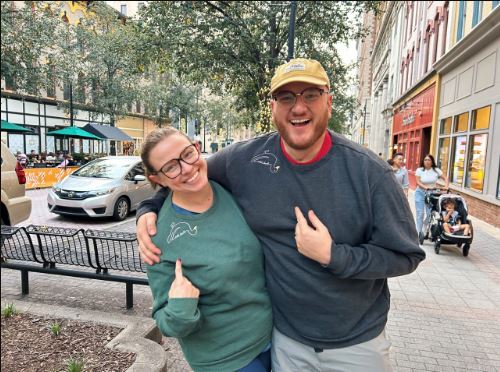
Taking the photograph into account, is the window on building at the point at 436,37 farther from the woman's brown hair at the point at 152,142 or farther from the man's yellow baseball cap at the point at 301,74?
the woman's brown hair at the point at 152,142

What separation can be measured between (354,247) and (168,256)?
0.79 metres

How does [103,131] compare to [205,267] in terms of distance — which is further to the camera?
[103,131]

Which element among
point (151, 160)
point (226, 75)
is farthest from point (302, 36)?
point (151, 160)

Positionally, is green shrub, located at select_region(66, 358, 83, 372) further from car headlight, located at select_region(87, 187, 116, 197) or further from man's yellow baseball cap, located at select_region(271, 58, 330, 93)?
car headlight, located at select_region(87, 187, 116, 197)

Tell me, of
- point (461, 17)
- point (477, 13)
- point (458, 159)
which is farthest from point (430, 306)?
point (461, 17)

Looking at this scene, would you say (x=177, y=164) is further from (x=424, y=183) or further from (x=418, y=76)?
(x=418, y=76)

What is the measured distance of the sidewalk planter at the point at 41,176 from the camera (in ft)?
49.8

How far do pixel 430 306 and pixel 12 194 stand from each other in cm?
690

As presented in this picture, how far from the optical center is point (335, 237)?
164 centimetres

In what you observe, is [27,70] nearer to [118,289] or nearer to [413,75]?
[118,289]

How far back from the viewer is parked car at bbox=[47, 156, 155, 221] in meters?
9.17

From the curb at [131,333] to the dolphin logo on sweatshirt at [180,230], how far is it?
4.60 feet

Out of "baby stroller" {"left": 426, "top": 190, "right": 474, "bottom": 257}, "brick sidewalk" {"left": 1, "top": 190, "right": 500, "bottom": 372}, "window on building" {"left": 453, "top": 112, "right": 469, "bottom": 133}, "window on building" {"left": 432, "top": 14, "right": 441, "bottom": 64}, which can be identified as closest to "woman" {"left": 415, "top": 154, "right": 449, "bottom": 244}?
"baby stroller" {"left": 426, "top": 190, "right": 474, "bottom": 257}

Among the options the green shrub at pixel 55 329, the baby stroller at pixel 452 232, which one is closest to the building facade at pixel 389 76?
the baby stroller at pixel 452 232
